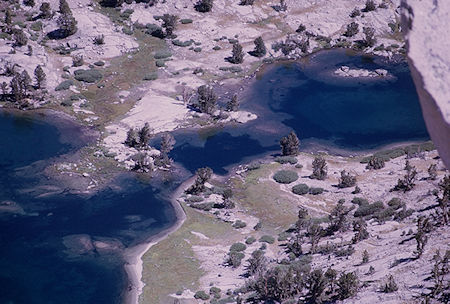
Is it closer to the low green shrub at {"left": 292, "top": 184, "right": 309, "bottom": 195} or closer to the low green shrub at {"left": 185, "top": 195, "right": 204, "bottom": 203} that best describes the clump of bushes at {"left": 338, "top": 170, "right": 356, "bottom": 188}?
the low green shrub at {"left": 292, "top": 184, "right": 309, "bottom": 195}

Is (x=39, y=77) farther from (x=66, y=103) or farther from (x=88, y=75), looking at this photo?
(x=88, y=75)

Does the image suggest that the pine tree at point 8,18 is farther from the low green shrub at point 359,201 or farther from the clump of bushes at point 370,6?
the low green shrub at point 359,201

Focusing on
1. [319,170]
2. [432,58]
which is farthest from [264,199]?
[432,58]

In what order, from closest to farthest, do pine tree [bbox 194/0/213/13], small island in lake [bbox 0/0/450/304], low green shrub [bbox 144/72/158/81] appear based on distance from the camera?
1. small island in lake [bbox 0/0/450/304]
2. low green shrub [bbox 144/72/158/81]
3. pine tree [bbox 194/0/213/13]

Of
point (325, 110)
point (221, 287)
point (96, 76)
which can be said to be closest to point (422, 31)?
point (221, 287)

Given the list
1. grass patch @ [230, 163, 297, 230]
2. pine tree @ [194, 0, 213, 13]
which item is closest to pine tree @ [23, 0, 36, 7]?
pine tree @ [194, 0, 213, 13]

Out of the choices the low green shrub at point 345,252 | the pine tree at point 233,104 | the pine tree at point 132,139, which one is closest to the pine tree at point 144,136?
the pine tree at point 132,139
